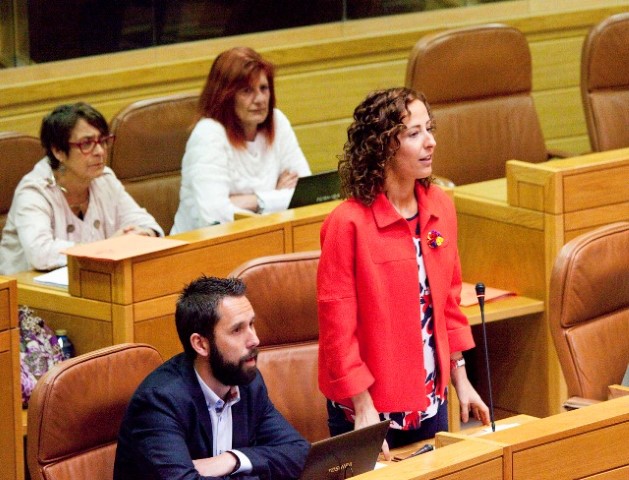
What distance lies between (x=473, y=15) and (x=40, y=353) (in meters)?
3.10

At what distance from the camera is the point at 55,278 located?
3.65 m

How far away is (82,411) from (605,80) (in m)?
3.01

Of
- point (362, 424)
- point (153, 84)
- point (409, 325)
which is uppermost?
point (153, 84)

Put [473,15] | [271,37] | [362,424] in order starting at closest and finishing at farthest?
[362,424], [271,37], [473,15]

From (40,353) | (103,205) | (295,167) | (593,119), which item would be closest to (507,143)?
(593,119)

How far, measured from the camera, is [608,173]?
404 cm

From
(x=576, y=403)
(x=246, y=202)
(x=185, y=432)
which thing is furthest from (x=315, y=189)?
(x=185, y=432)

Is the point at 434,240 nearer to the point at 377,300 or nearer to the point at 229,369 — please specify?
the point at 377,300

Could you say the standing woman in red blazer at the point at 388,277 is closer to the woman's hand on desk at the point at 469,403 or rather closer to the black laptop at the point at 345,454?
the woman's hand on desk at the point at 469,403

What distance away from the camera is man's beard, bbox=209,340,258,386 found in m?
2.64

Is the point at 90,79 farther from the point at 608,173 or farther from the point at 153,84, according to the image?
the point at 608,173

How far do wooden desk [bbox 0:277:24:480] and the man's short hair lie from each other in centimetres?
53

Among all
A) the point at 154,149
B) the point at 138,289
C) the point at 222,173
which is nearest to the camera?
the point at 138,289

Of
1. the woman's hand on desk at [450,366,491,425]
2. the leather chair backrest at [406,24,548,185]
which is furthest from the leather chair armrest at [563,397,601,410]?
the leather chair backrest at [406,24,548,185]
